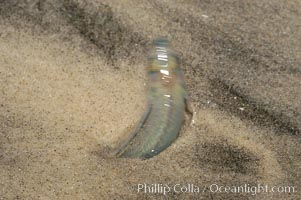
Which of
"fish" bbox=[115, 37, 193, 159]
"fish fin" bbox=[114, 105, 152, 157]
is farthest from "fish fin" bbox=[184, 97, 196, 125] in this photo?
"fish fin" bbox=[114, 105, 152, 157]

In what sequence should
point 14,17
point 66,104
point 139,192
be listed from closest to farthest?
1. point 139,192
2. point 66,104
3. point 14,17

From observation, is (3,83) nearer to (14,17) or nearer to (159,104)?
(14,17)

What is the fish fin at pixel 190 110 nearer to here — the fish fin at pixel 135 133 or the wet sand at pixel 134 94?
the wet sand at pixel 134 94

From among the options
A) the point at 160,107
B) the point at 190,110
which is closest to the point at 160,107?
the point at 160,107

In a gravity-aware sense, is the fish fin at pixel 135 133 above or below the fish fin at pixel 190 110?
below

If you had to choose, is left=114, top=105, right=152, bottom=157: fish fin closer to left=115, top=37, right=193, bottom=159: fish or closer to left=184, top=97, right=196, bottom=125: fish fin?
left=115, top=37, right=193, bottom=159: fish

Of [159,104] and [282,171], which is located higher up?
[159,104]

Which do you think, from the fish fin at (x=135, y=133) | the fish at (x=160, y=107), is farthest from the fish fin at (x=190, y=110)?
the fish fin at (x=135, y=133)

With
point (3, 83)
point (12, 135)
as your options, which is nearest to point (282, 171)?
point (12, 135)
